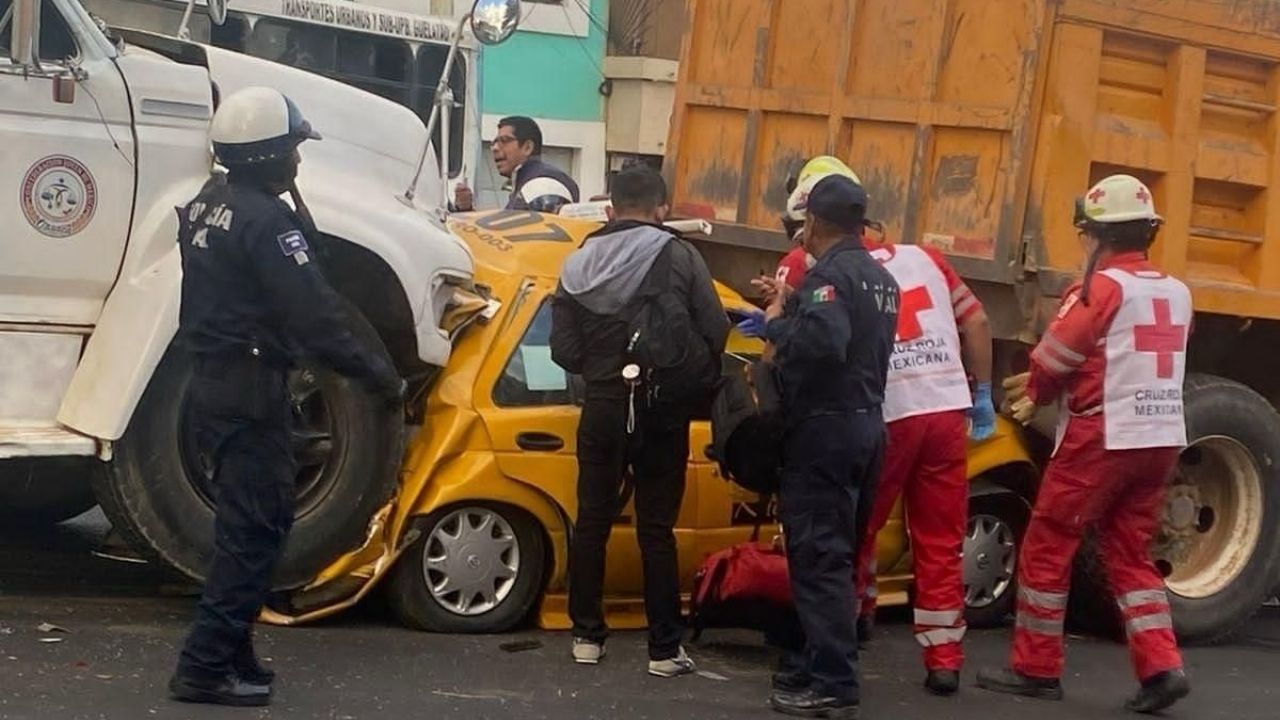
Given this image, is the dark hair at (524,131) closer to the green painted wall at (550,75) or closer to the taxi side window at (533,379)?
the taxi side window at (533,379)

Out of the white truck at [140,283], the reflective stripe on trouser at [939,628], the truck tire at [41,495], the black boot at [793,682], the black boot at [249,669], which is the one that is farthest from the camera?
the truck tire at [41,495]

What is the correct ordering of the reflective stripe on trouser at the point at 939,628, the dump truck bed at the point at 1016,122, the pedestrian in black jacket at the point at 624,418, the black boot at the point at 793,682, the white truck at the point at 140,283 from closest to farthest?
the black boot at the point at 793,682
the white truck at the point at 140,283
the pedestrian in black jacket at the point at 624,418
the reflective stripe on trouser at the point at 939,628
the dump truck bed at the point at 1016,122

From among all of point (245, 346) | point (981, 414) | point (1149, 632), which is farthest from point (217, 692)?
point (1149, 632)

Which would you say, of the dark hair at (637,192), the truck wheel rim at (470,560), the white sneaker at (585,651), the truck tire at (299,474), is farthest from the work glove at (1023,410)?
the truck tire at (299,474)

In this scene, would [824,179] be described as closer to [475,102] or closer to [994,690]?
[994,690]

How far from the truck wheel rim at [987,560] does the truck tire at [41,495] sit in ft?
11.1

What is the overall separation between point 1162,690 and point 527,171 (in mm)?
4608

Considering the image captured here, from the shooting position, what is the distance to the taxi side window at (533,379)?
7.42 meters

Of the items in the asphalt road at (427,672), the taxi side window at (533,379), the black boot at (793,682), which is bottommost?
the asphalt road at (427,672)

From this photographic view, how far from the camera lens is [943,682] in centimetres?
700

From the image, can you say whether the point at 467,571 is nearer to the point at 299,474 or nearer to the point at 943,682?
the point at 299,474

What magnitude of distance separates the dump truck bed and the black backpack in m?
1.55

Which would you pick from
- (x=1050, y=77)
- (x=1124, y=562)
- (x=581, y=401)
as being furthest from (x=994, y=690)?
(x=1050, y=77)

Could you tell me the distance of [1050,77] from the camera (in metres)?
7.75
